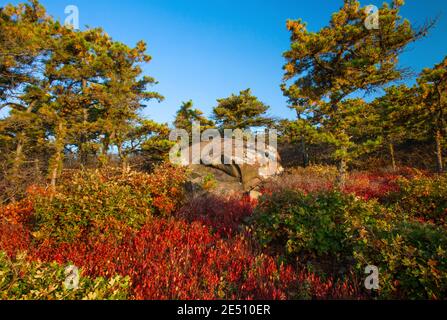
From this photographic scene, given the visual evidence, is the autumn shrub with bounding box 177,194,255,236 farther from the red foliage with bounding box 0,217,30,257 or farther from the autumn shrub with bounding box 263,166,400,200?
the red foliage with bounding box 0,217,30,257

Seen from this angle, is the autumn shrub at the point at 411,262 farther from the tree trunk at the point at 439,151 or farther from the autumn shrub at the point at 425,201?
the tree trunk at the point at 439,151

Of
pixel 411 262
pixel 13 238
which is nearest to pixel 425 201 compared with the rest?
pixel 411 262

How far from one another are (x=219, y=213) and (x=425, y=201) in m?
6.19

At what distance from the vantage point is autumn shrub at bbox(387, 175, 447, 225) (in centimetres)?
664

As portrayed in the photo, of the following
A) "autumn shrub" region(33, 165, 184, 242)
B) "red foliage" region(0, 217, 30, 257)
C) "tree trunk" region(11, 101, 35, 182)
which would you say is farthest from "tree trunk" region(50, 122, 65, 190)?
"autumn shrub" region(33, 165, 184, 242)

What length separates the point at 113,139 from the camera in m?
16.5

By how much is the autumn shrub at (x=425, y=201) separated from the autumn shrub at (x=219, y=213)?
14.1 feet

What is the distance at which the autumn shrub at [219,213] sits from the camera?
5837 mm

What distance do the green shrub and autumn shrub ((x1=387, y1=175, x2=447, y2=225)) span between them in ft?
23.3

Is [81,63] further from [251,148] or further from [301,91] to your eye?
[301,91]

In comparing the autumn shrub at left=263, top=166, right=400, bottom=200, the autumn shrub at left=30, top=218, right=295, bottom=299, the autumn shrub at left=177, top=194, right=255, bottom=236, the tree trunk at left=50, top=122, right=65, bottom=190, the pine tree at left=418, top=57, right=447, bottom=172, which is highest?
the pine tree at left=418, top=57, right=447, bottom=172

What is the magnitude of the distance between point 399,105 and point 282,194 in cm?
1403

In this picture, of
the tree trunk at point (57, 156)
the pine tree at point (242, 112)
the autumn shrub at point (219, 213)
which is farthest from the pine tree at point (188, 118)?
the autumn shrub at point (219, 213)
